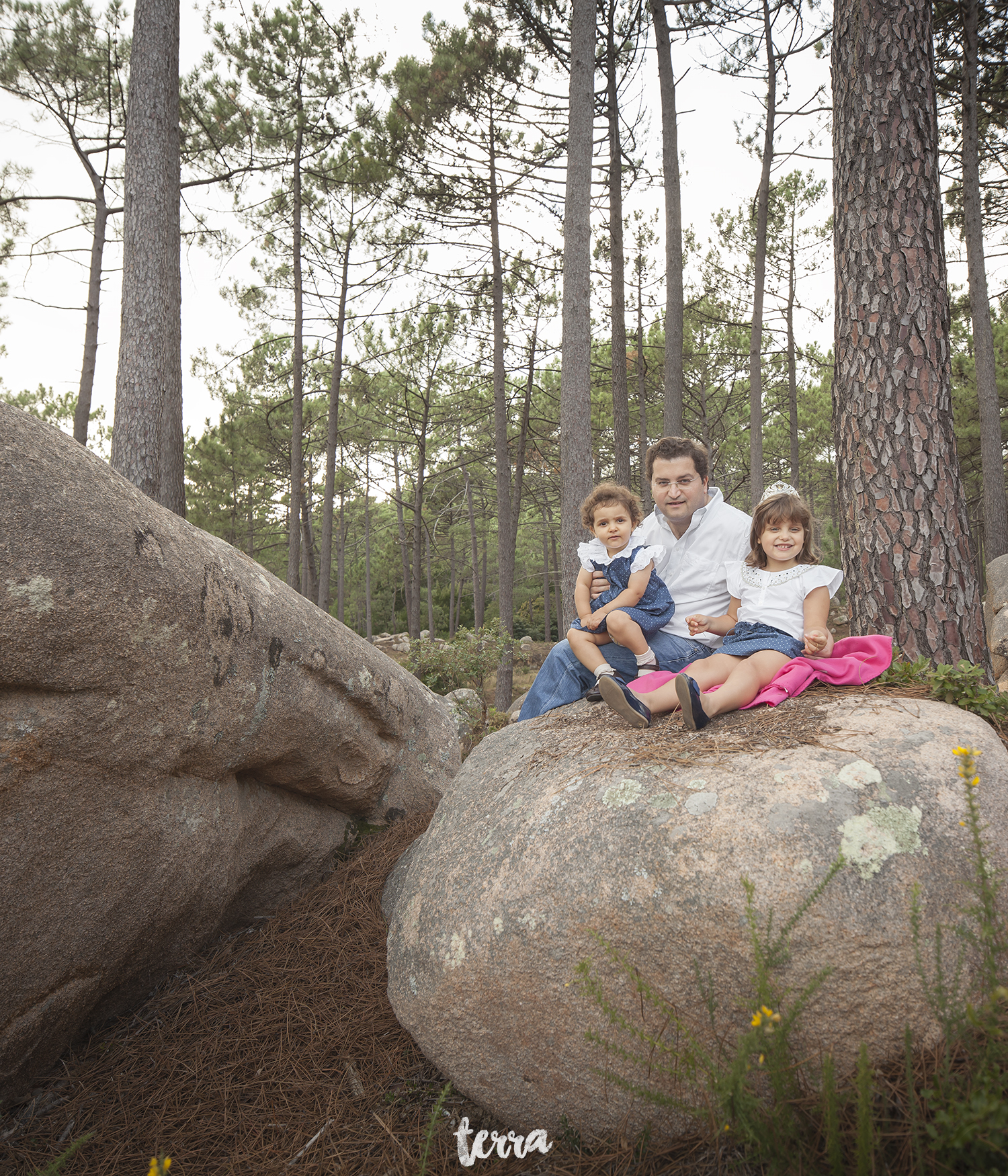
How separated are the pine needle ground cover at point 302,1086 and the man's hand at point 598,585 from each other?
756mm

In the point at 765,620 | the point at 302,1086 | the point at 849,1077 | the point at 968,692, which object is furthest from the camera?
the point at 765,620

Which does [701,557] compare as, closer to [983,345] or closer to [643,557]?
[643,557]

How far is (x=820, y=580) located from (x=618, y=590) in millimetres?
991

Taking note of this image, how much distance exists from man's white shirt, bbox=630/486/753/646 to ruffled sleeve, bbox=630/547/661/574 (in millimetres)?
64

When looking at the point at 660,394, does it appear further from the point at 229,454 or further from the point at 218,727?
the point at 218,727

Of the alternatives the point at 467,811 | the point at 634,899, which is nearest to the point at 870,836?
the point at 634,899

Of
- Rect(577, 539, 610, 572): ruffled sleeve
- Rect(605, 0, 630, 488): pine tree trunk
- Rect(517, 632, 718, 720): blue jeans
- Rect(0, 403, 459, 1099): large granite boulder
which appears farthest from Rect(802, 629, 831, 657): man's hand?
Rect(605, 0, 630, 488): pine tree trunk

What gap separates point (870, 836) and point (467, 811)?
152cm

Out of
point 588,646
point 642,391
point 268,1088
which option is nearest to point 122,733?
point 268,1088

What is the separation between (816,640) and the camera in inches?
123

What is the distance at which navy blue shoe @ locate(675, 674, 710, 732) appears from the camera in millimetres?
2809

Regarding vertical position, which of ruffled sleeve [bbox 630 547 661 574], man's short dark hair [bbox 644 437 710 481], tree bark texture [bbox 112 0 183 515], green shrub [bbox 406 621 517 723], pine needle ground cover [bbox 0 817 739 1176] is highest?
tree bark texture [bbox 112 0 183 515]

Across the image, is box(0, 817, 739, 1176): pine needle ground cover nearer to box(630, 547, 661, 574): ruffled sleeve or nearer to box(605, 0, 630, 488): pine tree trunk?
box(630, 547, 661, 574): ruffled sleeve

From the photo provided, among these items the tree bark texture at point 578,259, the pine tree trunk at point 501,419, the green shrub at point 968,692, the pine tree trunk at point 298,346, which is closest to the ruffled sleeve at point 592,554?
the green shrub at point 968,692
